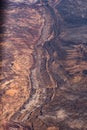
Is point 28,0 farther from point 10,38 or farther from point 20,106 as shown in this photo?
point 20,106

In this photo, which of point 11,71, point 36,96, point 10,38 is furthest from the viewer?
point 10,38

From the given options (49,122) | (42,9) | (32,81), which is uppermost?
(42,9)

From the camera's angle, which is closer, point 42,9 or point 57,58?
point 57,58

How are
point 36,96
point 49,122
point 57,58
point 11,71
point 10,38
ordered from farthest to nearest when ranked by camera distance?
point 10,38 < point 57,58 < point 11,71 < point 36,96 < point 49,122

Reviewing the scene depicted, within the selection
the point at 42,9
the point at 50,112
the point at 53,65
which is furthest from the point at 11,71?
the point at 42,9

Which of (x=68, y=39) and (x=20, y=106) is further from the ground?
(x=68, y=39)

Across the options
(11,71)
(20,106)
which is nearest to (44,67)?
(11,71)

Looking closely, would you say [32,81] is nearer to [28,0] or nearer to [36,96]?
[36,96]
